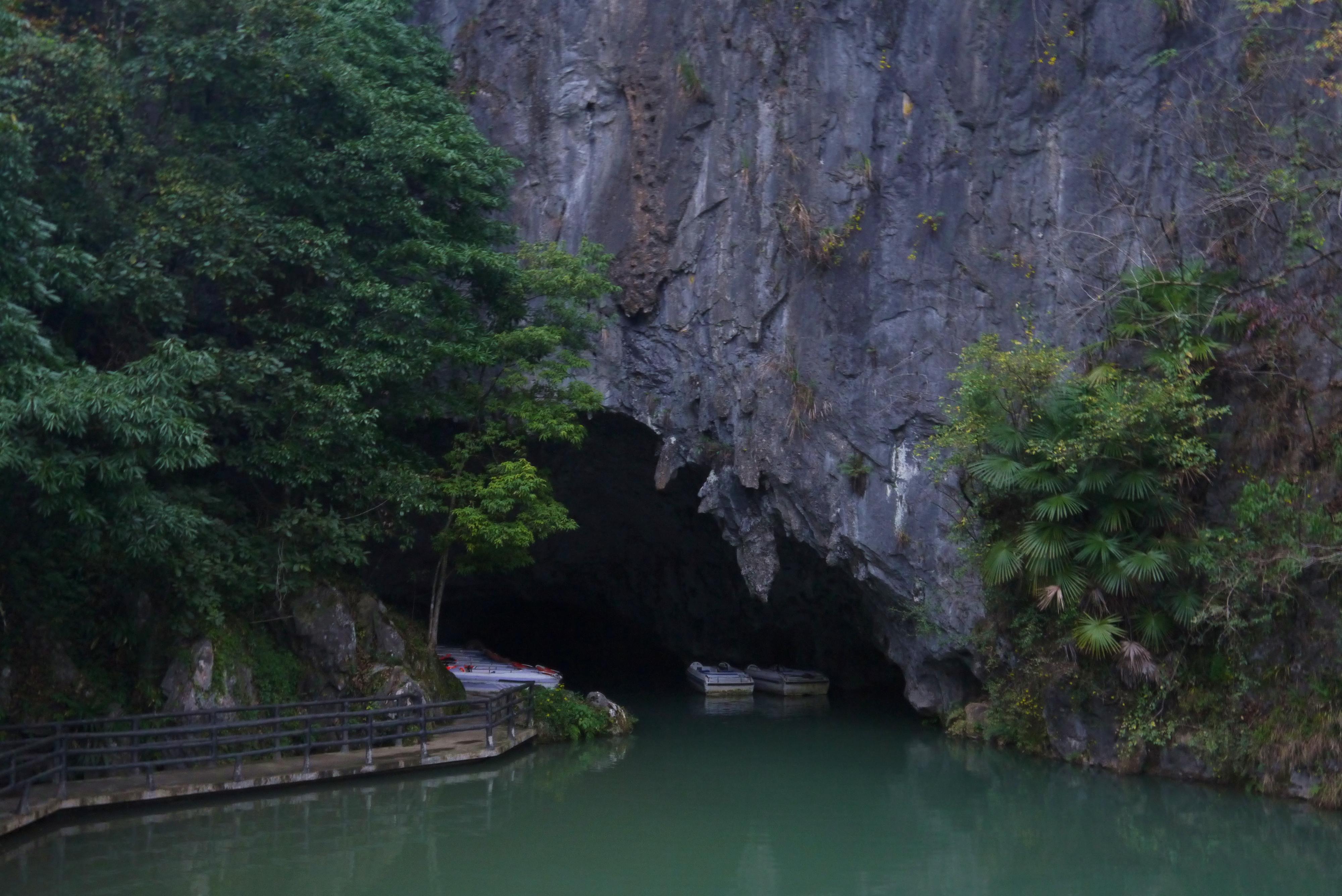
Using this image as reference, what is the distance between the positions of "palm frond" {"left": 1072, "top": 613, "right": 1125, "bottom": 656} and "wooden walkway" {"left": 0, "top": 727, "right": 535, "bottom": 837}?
8.44 m

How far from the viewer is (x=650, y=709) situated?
22672 mm

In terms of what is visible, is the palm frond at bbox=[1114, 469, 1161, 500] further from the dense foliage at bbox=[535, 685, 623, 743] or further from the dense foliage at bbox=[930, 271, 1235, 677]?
the dense foliage at bbox=[535, 685, 623, 743]

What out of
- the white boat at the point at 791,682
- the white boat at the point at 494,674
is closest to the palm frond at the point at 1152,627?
the white boat at the point at 494,674

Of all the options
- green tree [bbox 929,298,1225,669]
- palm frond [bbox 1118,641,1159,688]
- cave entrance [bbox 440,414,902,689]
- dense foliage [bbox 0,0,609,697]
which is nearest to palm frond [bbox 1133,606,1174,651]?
green tree [bbox 929,298,1225,669]

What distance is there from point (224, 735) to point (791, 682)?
45.9 ft

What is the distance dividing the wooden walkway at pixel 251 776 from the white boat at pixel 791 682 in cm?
964

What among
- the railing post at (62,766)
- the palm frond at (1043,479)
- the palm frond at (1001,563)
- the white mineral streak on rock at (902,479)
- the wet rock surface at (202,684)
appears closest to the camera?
the railing post at (62,766)

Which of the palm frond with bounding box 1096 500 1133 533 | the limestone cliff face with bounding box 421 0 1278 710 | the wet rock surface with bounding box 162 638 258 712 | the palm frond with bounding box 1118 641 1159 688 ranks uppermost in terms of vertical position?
the limestone cliff face with bounding box 421 0 1278 710

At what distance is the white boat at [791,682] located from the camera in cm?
2556

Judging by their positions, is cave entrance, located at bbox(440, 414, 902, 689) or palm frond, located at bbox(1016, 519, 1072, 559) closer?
palm frond, located at bbox(1016, 519, 1072, 559)

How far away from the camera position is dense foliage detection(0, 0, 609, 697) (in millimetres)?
12695

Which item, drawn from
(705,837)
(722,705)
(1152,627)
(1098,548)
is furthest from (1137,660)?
(722,705)

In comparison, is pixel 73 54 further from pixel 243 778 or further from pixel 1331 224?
pixel 1331 224

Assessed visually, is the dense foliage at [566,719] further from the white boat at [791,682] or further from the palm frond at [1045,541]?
the palm frond at [1045,541]
